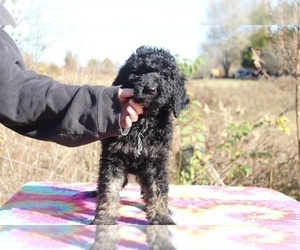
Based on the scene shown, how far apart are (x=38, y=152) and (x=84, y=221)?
2.19 metres

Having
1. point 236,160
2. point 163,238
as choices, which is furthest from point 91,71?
point 163,238

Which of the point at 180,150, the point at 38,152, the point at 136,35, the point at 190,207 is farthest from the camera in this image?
the point at 180,150

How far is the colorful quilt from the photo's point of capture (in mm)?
1421

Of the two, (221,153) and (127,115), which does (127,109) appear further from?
(221,153)

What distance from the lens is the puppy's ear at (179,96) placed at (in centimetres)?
249

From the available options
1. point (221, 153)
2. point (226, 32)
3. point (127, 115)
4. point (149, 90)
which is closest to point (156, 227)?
point (127, 115)

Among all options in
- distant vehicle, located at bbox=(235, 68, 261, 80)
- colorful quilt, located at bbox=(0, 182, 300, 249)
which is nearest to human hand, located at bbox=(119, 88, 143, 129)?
colorful quilt, located at bbox=(0, 182, 300, 249)

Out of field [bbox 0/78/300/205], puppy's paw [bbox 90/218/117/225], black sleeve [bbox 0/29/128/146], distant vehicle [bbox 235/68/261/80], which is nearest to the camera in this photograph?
black sleeve [bbox 0/29/128/146]

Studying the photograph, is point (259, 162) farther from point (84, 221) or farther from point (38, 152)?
point (84, 221)

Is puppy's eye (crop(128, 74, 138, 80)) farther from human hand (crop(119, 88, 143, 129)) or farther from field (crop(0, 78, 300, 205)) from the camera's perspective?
field (crop(0, 78, 300, 205))

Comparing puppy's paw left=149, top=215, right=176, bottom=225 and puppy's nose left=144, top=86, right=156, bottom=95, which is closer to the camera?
puppy's nose left=144, top=86, right=156, bottom=95

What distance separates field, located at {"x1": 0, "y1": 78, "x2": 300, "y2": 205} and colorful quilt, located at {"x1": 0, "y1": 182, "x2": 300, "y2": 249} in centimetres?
110

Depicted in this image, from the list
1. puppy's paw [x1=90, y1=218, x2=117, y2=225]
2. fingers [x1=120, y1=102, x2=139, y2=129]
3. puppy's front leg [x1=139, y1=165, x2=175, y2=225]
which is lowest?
puppy's paw [x1=90, y1=218, x2=117, y2=225]

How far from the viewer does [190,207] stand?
298cm
